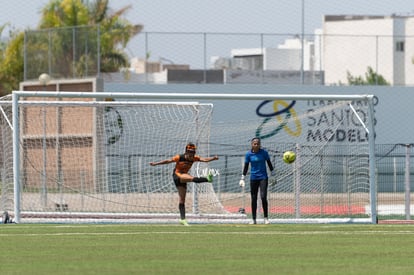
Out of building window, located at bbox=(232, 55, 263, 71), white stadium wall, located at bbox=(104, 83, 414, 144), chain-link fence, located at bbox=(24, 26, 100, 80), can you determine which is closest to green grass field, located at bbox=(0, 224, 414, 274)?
chain-link fence, located at bbox=(24, 26, 100, 80)

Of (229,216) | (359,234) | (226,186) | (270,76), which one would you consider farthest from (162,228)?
(270,76)

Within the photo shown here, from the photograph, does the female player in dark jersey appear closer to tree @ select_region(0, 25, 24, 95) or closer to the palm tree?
the palm tree

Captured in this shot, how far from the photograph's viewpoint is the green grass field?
15141mm

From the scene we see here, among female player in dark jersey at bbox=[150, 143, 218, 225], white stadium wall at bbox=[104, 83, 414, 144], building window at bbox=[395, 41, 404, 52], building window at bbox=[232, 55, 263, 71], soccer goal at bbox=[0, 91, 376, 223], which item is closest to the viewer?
female player in dark jersey at bbox=[150, 143, 218, 225]

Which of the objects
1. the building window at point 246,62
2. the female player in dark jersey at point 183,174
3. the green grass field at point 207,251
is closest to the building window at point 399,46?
the building window at point 246,62

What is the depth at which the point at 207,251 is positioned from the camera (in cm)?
1767

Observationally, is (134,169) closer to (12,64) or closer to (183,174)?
(183,174)

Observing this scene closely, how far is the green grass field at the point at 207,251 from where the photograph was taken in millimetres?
15141

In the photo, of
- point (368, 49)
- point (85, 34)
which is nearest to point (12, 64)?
point (368, 49)

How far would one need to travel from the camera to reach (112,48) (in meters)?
68.9

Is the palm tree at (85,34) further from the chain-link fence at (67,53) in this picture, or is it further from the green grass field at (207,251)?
the green grass field at (207,251)

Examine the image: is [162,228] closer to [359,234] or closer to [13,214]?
[359,234]

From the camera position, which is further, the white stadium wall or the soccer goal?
the white stadium wall

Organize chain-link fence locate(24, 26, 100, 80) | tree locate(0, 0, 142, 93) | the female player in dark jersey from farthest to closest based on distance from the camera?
1. tree locate(0, 0, 142, 93)
2. chain-link fence locate(24, 26, 100, 80)
3. the female player in dark jersey
